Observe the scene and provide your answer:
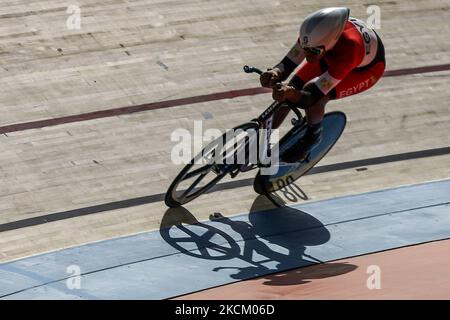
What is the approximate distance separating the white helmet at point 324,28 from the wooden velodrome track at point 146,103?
1299mm

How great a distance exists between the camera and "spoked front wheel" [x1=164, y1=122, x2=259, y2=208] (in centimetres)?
715

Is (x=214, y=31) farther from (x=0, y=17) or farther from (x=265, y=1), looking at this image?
(x=0, y=17)

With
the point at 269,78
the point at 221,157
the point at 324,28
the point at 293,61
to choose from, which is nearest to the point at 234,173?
the point at 221,157

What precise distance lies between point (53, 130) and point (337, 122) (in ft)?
6.82

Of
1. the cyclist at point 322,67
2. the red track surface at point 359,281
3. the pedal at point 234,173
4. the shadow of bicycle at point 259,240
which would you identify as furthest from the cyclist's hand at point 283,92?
the red track surface at point 359,281

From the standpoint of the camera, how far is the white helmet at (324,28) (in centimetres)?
692

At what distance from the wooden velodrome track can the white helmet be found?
1.30 m

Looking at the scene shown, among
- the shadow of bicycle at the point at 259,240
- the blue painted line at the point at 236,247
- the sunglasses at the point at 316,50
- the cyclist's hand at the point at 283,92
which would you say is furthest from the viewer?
the sunglasses at the point at 316,50

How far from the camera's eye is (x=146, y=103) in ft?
28.7

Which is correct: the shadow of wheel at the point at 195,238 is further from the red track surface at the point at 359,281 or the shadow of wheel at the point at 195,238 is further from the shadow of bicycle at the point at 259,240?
the red track surface at the point at 359,281

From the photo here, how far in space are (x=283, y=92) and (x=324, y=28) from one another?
471 millimetres

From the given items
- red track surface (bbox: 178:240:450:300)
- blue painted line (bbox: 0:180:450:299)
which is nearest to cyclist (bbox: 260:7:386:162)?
blue painted line (bbox: 0:180:450:299)

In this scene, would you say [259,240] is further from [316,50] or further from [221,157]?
[316,50]

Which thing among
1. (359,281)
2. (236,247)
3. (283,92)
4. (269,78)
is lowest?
(359,281)
